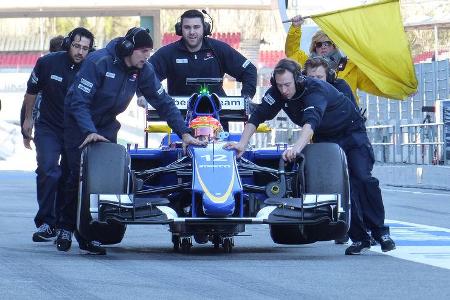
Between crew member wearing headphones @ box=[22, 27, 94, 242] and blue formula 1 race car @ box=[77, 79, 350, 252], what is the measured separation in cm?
141

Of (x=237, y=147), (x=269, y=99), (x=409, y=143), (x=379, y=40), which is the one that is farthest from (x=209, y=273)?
(x=409, y=143)

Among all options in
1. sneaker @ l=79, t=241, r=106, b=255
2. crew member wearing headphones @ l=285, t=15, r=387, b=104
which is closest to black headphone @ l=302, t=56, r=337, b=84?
crew member wearing headphones @ l=285, t=15, r=387, b=104

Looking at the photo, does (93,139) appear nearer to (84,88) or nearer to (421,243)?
(84,88)

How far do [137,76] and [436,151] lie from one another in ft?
55.6

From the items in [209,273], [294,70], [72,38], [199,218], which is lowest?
[209,273]

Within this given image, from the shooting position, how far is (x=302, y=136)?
436 inches

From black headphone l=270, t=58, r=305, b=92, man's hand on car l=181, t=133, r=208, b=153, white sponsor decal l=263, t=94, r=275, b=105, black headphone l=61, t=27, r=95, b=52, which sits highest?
black headphone l=61, t=27, r=95, b=52

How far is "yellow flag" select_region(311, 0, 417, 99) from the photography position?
51.4 feet

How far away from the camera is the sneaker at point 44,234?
12.8m

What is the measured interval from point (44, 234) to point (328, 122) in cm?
274

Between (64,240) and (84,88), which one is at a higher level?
(84,88)

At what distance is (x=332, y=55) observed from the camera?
13023 mm

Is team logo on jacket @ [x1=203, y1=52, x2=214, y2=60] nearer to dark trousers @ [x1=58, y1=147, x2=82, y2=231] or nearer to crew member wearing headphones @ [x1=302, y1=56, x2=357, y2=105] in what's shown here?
crew member wearing headphones @ [x1=302, y1=56, x2=357, y2=105]

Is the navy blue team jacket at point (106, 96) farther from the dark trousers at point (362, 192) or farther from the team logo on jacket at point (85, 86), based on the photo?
the dark trousers at point (362, 192)
